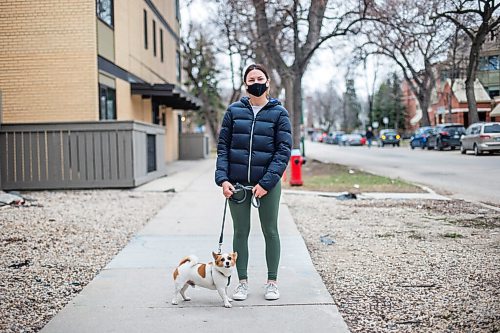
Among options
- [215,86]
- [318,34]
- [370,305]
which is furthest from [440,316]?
[215,86]

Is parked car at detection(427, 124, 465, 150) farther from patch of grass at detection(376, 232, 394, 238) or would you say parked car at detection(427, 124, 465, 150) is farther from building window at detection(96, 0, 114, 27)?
patch of grass at detection(376, 232, 394, 238)

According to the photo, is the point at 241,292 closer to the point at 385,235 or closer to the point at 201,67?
the point at 385,235

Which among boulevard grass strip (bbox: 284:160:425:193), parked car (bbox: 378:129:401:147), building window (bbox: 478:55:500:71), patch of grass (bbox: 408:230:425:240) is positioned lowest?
patch of grass (bbox: 408:230:425:240)

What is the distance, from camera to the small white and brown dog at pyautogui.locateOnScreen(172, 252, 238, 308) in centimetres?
482

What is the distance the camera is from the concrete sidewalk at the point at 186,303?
460cm

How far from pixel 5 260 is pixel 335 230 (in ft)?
14.6

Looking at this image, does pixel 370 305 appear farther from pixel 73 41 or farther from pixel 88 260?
pixel 73 41

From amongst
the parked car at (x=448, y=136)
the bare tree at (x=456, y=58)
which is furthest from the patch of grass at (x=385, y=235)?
the bare tree at (x=456, y=58)

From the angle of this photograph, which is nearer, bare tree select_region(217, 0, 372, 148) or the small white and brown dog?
the small white and brown dog

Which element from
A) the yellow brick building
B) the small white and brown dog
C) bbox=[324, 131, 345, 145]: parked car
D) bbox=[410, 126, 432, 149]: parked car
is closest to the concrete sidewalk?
the small white and brown dog

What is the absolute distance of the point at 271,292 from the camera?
5.23 metres

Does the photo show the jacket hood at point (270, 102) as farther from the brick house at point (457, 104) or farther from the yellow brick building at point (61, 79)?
the brick house at point (457, 104)

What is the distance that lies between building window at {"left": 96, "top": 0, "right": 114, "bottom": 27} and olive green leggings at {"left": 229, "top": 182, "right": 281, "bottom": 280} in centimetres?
1209

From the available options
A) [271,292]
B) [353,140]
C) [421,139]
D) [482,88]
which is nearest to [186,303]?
[271,292]
